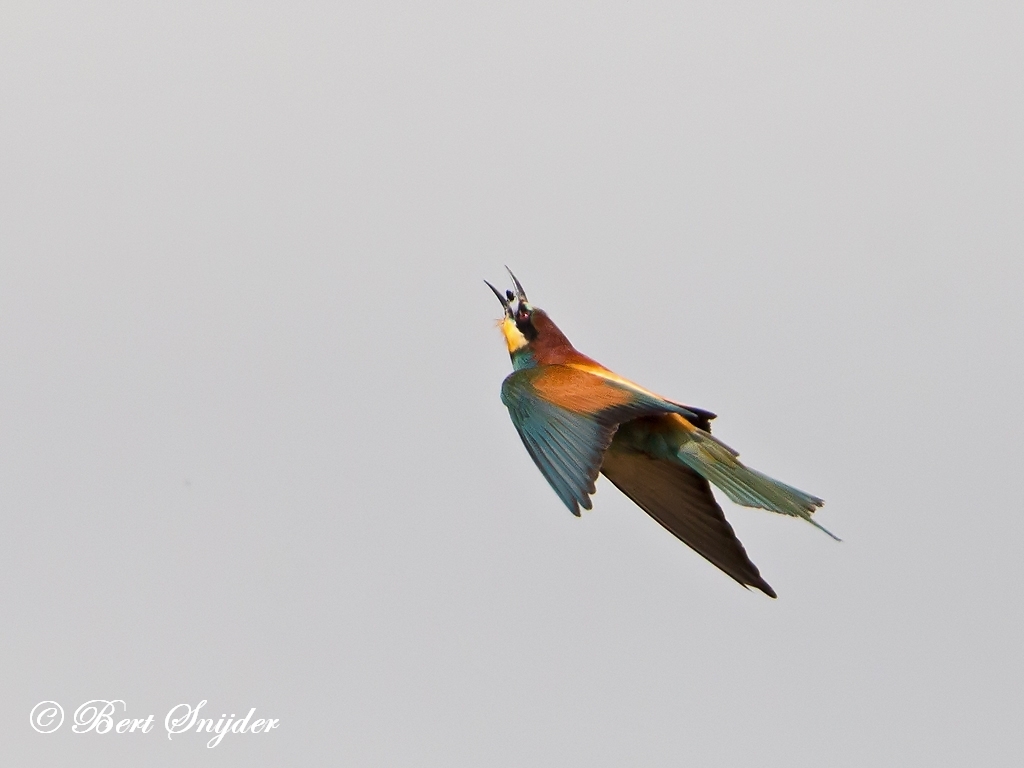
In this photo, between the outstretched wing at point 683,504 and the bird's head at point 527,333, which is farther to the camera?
the bird's head at point 527,333

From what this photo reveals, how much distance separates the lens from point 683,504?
563 centimetres

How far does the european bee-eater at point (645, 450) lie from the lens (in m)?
5.18

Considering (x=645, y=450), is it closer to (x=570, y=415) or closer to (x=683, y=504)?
(x=683, y=504)

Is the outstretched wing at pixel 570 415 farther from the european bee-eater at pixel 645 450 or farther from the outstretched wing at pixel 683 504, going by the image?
the outstretched wing at pixel 683 504

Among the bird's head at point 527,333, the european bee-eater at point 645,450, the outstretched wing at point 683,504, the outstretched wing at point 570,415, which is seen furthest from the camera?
the bird's head at point 527,333

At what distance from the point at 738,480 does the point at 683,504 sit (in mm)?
224

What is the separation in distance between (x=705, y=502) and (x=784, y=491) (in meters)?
0.30

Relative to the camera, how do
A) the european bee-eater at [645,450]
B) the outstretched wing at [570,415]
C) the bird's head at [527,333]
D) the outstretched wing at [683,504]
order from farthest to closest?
the bird's head at [527,333], the outstretched wing at [683,504], the european bee-eater at [645,450], the outstretched wing at [570,415]

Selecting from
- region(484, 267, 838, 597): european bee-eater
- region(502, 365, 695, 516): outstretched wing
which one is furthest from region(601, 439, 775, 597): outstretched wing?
region(502, 365, 695, 516): outstretched wing

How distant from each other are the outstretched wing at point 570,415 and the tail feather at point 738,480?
11 centimetres

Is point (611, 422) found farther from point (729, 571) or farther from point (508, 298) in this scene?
point (508, 298)

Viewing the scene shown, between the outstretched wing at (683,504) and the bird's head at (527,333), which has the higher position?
the bird's head at (527,333)

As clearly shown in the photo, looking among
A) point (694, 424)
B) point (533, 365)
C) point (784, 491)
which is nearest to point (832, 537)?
point (784, 491)

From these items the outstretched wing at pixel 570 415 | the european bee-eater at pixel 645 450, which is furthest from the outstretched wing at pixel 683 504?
the outstretched wing at pixel 570 415
